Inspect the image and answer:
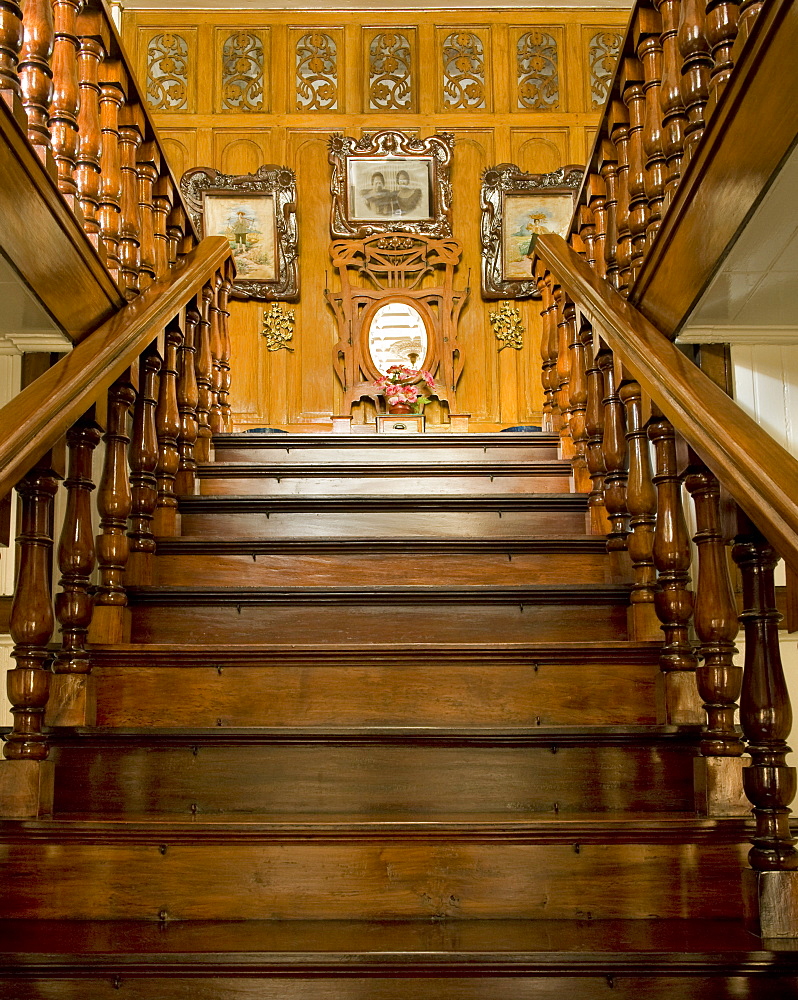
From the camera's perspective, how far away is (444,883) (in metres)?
1.82

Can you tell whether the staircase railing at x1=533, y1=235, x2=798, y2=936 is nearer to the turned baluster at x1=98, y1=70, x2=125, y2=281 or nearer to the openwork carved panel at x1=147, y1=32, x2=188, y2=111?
the turned baluster at x1=98, y1=70, x2=125, y2=281

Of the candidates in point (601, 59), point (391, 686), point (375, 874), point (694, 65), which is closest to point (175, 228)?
point (694, 65)

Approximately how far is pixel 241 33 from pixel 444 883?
6.18 meters

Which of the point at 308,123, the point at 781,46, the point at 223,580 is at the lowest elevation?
the point at 223,580

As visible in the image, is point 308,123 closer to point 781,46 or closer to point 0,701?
point 0,701

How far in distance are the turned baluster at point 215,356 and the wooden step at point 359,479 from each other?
1.67ft

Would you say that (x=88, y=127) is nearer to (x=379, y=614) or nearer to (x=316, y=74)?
(x=379, y=614)

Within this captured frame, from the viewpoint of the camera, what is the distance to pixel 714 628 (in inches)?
79.9

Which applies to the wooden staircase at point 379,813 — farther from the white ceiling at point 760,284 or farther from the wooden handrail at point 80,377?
the white ceiling at point 760,284

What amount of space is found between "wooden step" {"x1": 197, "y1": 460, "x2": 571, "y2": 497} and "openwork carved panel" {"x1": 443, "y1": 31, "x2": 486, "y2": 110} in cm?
388

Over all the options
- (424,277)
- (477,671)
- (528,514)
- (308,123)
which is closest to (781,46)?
(477,671)

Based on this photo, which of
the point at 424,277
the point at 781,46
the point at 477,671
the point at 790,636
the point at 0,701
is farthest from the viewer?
the point at 424,277

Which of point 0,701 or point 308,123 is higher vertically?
point 308,123

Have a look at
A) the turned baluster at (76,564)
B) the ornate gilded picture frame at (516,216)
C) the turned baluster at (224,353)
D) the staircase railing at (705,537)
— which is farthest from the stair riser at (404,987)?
the ornate gilded picture frame at (516,216)
